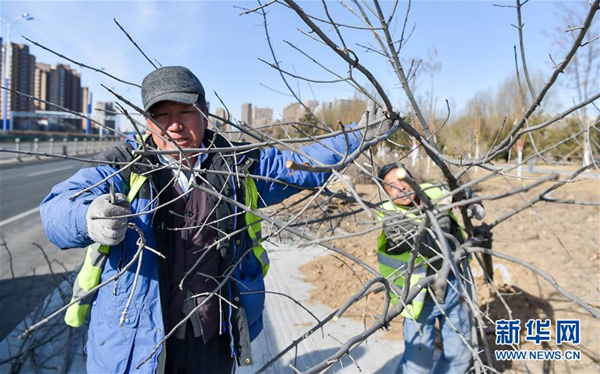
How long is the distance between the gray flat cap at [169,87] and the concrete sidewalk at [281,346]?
4.37 ft

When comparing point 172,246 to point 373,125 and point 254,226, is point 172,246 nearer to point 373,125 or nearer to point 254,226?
point 254,226

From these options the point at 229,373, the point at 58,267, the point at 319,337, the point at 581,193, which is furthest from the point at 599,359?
the point at 581,193

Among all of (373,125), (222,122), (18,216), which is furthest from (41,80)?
(373,125)

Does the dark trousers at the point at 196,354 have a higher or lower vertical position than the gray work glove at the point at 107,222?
lower

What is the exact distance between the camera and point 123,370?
1888mm

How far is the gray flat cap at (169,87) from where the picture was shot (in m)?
1.92

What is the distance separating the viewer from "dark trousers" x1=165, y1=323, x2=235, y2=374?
2059 millimetres

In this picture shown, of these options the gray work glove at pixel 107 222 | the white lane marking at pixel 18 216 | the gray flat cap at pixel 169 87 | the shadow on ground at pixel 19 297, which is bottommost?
the shadow on ground at pixel 19 297

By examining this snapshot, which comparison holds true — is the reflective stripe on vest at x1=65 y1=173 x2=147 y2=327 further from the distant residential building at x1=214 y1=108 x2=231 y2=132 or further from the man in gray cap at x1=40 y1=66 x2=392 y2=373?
the distant residential building at x1=214 y1=108 x2=231 y2=132

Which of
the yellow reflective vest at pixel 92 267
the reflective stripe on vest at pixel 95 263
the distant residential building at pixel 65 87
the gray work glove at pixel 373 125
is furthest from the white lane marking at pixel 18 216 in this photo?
the distant residential building at pixel 65 87

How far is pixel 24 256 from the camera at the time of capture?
6.48 meters

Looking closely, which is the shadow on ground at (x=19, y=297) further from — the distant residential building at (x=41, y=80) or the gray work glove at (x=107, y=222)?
the distant residential building at (x=41, y=80)

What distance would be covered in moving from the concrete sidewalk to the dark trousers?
0.81 metres

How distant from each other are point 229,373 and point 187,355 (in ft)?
1.12
